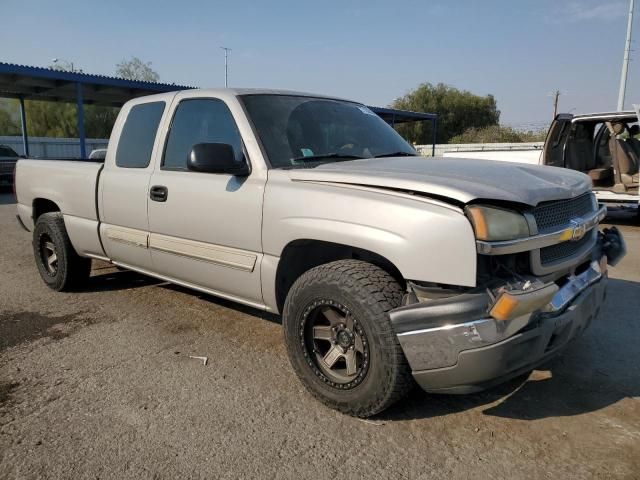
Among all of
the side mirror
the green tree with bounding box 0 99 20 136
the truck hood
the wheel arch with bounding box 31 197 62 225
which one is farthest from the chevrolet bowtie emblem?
the green tree with bounding box 0 99 20 136

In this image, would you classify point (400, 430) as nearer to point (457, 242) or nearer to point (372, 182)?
point (457, 242)

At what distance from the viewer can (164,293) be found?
5.04 metres

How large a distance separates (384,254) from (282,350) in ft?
4.90

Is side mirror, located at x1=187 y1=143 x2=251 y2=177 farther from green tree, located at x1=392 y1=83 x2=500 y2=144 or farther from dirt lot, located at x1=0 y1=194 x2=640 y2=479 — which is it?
green tree, located at x1=392 y1=83 x2=500 y2=144

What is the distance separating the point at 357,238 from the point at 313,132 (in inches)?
48.0

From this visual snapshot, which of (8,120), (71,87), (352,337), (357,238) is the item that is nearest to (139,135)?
(357,238)

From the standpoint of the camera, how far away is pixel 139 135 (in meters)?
4.22

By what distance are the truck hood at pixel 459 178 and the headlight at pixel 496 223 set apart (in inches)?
2.2

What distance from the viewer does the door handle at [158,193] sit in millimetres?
3729

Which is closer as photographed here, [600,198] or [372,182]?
[372,182]

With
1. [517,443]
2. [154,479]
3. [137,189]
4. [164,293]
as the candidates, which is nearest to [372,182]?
[517,443]

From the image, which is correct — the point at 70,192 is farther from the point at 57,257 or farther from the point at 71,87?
the point at 71,87

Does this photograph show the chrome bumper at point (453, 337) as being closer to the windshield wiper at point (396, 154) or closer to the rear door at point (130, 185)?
the windshield wiper at point (396, 154)

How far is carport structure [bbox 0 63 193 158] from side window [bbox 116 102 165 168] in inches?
552
